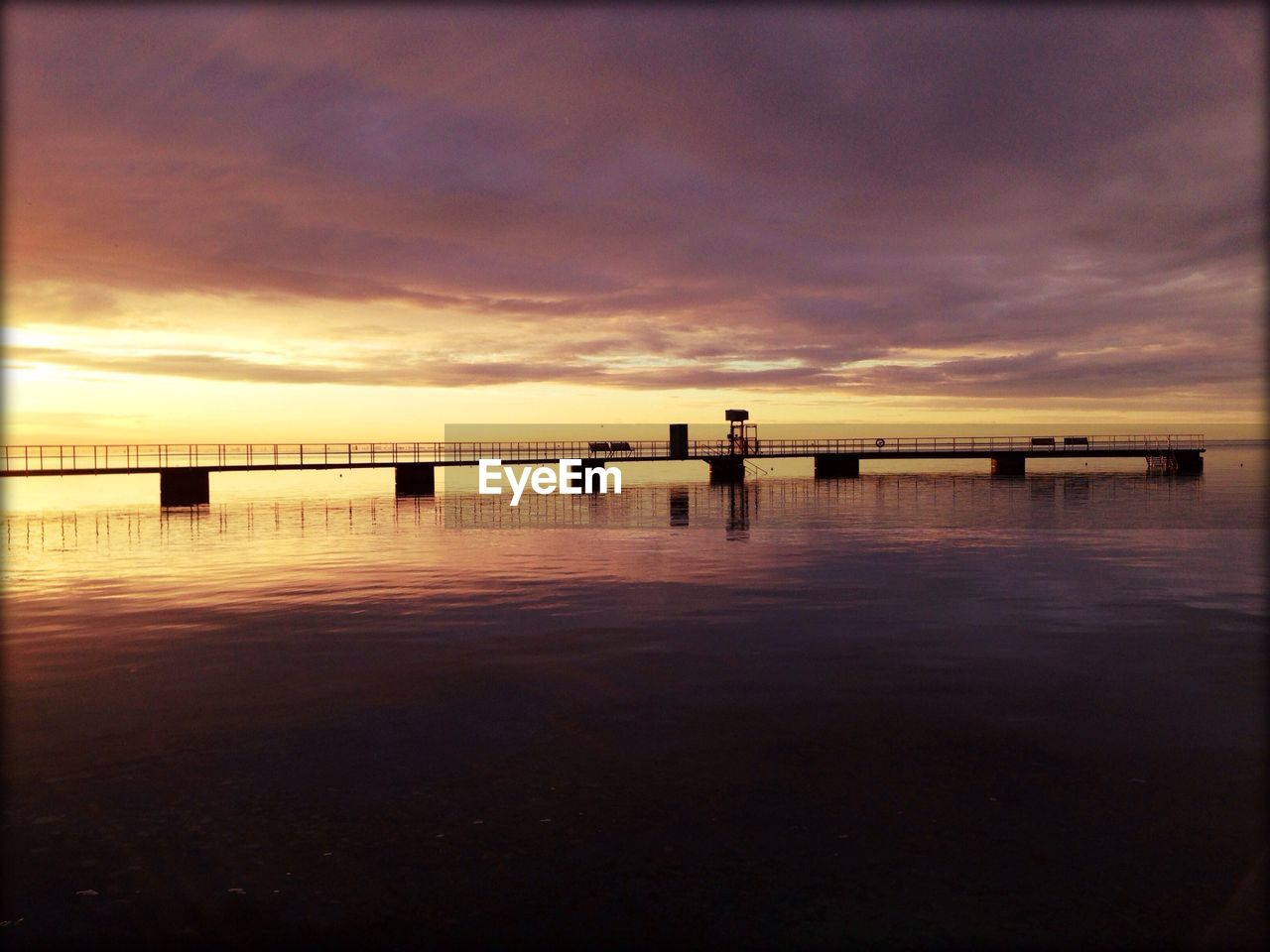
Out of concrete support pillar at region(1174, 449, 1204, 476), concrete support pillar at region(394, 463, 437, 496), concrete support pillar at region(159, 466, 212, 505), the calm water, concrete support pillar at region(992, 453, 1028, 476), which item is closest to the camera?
the calm water

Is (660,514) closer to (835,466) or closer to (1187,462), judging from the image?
(835,466)

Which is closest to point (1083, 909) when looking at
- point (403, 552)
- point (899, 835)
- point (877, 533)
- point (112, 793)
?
point (899, 835)

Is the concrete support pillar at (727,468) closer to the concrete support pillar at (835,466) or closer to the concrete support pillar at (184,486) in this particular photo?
the concrete support pillar at (835,466)

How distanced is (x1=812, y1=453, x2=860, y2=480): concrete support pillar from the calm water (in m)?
63.3

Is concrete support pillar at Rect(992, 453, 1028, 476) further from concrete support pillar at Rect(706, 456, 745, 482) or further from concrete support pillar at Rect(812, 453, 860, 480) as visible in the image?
concrete support pillar at Rect(706, 456, 745, 482)

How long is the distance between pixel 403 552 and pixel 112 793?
22681 millimetres

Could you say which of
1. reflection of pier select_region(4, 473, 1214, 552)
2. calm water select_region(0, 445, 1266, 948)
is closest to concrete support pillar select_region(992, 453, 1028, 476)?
reflection of pier select_region(4, 473, 1214, 552)

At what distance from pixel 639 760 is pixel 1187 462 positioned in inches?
4073

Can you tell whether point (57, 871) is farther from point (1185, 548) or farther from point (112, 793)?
point (1185, 548)

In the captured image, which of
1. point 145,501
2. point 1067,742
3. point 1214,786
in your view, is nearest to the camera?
point 1214,786

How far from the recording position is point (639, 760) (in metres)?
10.3

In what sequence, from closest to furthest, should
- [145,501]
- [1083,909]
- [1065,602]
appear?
[1083,909]
[1065,602]
[145,501]

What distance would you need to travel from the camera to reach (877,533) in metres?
36.8

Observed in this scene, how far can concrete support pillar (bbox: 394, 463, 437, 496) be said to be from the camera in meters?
70.8
